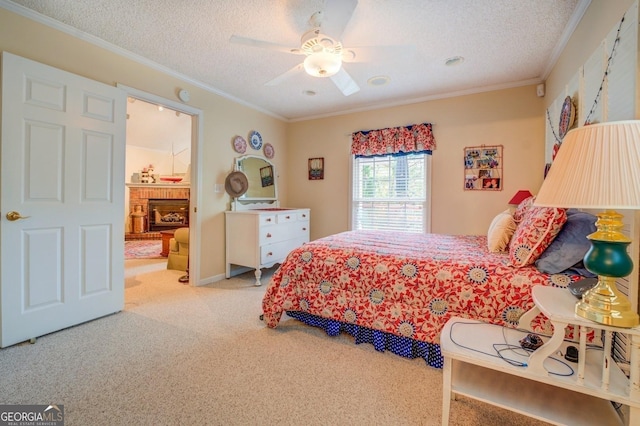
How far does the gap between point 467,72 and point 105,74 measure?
3584 mm

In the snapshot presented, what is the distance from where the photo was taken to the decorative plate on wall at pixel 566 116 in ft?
7.14

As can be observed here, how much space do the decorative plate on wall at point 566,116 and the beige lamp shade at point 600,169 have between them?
5.38 feet

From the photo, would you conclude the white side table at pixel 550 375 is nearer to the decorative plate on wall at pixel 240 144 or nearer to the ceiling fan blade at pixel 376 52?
the ceiling fan blade at pixel 376 52

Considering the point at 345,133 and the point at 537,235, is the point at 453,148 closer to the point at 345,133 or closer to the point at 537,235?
the point at 345,133

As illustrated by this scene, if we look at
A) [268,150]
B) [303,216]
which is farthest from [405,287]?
[268,150]

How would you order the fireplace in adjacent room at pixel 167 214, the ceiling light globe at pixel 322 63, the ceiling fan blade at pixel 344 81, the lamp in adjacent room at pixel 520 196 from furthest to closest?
the fireplace in adjacent room at pixel 167 214, the lamp in adjacent room at pixel 520 196, the ceiling fan blade at pixel 344 81, the ceiling light globe at pixel 322 63

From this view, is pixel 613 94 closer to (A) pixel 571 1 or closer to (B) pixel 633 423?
(A) pixel 571 1

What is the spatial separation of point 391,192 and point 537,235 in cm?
248

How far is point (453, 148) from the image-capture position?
3.61 m

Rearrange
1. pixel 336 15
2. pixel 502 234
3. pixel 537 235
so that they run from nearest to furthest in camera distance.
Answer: pixel 537 235
pixel 336 15
pixel 502 234

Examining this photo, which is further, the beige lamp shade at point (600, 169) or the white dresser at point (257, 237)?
the white dresser at point (257, 237)

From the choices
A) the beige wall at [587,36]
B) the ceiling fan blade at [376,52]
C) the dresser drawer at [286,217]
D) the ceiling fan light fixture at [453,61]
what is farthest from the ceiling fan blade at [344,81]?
the dresser drawer at [286,217]

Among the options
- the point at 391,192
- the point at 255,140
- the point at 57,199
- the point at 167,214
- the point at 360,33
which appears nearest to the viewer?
the point at 57,199

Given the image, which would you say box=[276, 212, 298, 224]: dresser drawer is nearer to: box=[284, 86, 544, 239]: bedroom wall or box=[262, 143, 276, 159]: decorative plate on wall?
box=[284, 86, 544, 239]: bedroom wall
